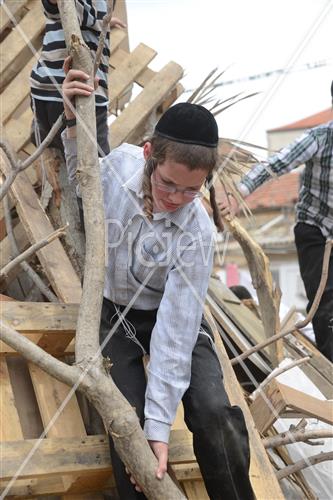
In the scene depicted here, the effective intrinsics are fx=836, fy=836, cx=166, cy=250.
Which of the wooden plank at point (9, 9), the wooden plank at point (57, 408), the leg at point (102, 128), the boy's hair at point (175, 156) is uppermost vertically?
the wooden plank at point (9, 9)

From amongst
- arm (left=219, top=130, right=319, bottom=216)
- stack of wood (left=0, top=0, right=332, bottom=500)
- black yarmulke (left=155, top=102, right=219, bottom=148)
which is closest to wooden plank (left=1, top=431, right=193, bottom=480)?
stack of wood (left=0, top=0, right=332, bottom=500)

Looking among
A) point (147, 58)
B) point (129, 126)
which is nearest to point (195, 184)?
point (129, 126)

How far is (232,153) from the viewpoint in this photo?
432cm

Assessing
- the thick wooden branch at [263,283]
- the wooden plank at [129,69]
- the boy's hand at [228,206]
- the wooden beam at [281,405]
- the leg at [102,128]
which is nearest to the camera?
the wooden beam at [281,405]

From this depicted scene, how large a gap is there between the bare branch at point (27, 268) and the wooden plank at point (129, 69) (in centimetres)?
111

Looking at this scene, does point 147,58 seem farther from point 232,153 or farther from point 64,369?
point 64,369

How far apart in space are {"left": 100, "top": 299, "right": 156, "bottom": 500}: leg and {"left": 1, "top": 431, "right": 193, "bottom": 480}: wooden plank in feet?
0.30

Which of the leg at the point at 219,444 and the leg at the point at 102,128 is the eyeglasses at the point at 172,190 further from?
the leg at the point at 102,128

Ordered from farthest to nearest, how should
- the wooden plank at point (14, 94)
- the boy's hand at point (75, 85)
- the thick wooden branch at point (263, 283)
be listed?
the wooden plank at point (14, 94) < the thick wooden branch at point (263, 283) < the boy's hand at point (75, 85)

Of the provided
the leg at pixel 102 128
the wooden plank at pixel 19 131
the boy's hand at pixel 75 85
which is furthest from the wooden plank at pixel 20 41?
the boy's hand at pixel 75 85

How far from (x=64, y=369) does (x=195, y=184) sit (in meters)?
0.69

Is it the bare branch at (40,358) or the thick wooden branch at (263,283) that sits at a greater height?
the bare branch at (40,358)

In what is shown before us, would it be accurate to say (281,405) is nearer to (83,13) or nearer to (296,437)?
(296,437)

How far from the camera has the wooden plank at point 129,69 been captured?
4.55 m
